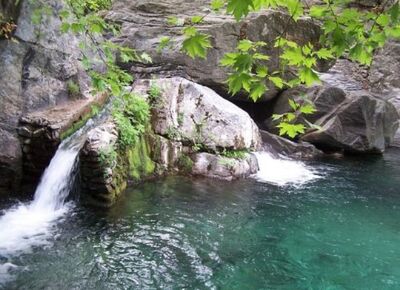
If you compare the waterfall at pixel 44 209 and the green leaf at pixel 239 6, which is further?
the waterfall at pixel 44 209

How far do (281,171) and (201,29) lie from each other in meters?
5.73

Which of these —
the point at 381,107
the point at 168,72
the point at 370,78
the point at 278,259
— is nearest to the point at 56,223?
the point at 278,259

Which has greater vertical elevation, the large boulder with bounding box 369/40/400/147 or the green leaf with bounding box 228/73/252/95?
the large boulder with bounding box 369/40/400/147

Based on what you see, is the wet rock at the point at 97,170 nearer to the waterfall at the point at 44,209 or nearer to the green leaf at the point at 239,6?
A: the waterfall at the point at 44,209

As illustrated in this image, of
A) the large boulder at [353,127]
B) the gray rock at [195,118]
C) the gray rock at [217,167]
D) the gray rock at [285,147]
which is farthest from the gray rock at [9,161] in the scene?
→ the large boulder at [353,127]

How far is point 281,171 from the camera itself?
438 inches

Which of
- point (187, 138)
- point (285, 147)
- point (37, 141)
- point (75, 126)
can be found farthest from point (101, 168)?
point (285, 147)

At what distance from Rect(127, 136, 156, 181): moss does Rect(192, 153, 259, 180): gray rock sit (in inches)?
45.7

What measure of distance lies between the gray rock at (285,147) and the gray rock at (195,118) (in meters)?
1.99

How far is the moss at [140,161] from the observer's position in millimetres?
8734

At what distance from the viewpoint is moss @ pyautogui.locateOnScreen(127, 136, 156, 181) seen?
28.7 feet

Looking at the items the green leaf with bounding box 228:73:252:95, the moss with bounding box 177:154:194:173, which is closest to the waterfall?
the moss with bounding box 177:154:194:173

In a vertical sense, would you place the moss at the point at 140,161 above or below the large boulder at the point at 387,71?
below

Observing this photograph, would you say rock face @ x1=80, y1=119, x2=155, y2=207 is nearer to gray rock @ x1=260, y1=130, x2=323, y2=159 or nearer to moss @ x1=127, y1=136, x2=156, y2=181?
moss @ x1=127, y1=136, x2=156, y2=181
